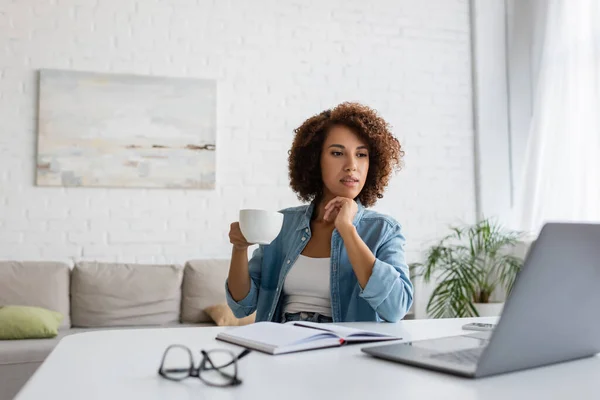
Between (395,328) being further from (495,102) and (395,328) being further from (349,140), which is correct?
(495,102)

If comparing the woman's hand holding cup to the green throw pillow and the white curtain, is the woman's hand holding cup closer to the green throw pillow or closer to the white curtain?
the green throw pillow

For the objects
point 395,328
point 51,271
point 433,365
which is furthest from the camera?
point 51,271

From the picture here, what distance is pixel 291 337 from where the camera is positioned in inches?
38.7

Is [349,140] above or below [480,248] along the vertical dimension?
above

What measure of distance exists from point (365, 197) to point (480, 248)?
2109 mm

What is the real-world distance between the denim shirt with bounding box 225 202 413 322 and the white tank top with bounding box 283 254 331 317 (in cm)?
2

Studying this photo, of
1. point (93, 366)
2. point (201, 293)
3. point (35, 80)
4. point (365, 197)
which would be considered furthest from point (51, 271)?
point (93, 366)

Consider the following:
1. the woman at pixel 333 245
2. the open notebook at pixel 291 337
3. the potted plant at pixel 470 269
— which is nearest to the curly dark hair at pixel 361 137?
the woman at pixel 333 245

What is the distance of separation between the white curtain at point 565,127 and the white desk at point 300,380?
2892 millimetres

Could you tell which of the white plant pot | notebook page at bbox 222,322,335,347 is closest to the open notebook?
notebook page at bbox 222,322,335,347

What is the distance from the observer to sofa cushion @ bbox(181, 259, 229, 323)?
3.44m

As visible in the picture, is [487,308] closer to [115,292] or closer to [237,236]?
[115,292]

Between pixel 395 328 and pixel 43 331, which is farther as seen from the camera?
pixel 43 331

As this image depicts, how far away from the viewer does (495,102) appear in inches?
167
